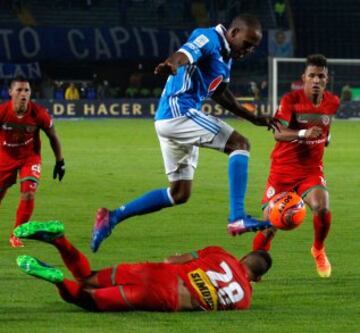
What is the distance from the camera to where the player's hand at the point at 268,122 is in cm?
1020

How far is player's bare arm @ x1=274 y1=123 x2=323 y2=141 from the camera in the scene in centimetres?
984

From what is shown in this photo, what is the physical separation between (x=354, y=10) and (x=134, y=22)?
10.2m

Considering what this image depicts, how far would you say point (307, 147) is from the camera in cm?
1064

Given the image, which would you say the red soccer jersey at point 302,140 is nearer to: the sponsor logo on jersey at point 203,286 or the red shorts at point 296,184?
the red shorts at point 296,184

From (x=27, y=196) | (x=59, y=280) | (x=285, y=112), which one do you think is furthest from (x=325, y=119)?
(x=59, y=280)

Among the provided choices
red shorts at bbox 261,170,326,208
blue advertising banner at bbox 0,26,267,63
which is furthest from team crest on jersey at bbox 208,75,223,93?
blue advertising banner at bbox 0,26,267,63

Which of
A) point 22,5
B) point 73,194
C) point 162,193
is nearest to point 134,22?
point 22,5

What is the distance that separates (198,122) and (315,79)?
4.37 feet

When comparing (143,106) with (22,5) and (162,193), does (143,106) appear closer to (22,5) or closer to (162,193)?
(22,5)

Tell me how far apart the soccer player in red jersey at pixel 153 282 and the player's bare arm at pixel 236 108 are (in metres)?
2.39

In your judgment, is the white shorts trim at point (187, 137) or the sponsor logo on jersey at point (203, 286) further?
the white shorts trim at point (187, 137)

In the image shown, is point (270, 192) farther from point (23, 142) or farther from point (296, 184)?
point (23, 142)

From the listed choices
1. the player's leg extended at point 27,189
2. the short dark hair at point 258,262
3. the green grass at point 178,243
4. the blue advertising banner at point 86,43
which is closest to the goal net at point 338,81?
the blue advertising banner at point 86,43

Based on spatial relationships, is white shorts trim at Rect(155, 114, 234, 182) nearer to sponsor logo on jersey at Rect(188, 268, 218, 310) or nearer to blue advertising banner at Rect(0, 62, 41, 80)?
sponsor logo on jersey at Rect(188, 268, 218, 310)
